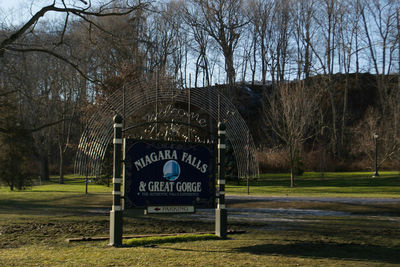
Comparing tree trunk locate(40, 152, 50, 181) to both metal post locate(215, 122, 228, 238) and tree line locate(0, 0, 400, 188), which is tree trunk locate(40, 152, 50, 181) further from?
metal post locate(215, 122, 228, 238)

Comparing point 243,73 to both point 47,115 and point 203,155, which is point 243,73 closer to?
point 47,115

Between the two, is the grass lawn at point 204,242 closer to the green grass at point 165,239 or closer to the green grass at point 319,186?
the green grass at point 165,239

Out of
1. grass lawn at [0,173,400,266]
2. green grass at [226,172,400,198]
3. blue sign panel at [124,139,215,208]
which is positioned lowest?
grass lawn at [0,173,400,266]

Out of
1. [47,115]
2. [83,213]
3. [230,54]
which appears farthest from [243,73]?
[83,213]

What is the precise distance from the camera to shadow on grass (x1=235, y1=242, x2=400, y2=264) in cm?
770

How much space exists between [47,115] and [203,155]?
36.6m

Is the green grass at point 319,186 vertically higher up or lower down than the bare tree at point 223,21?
lower down

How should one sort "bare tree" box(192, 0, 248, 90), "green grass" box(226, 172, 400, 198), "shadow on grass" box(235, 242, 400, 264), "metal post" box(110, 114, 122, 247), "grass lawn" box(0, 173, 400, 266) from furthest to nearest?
"bare tree" box(192, 0, 248, 90), "green grass" box(226, 172, 400, 198), "metal post" box(110, 114, 122, 247), "shadow on grass" box(235, 242, 400, 264), "grass lawn" box(0, 173, 400, 266)

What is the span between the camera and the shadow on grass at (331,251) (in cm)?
770

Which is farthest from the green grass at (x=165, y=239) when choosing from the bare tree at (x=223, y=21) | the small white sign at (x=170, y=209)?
the bare tree at (x=223, y=21)

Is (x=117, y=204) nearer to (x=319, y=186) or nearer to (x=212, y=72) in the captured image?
(x=319, y=186)

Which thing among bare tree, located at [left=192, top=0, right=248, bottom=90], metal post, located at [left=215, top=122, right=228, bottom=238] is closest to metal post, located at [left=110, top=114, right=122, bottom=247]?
metal post, located at [left=215, top=122, right=228, bottom=238]

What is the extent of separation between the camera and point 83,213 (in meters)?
15.6

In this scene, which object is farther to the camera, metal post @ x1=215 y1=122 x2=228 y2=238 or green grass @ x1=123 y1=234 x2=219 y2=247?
metal post @ x1=215 y1=122 x2=228 y2=238
